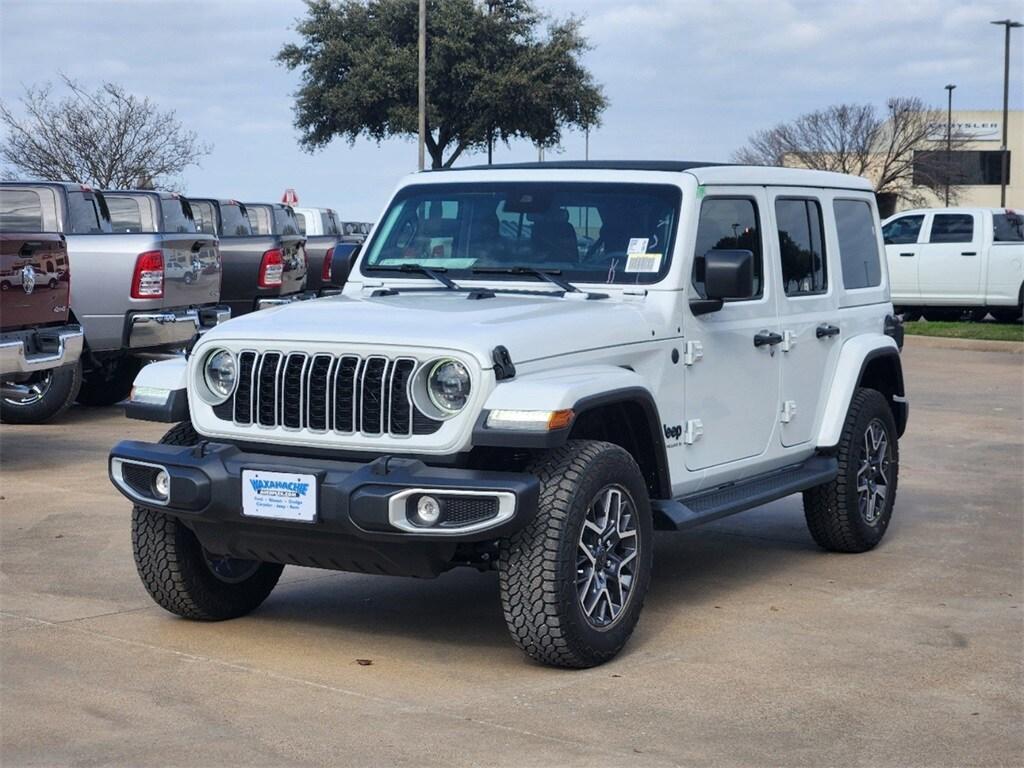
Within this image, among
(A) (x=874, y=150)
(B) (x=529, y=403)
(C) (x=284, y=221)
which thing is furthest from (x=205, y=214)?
(A) (x=874, y=150)

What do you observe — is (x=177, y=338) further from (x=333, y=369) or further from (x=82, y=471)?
(x=333, y=369)

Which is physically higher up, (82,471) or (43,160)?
(43,160)

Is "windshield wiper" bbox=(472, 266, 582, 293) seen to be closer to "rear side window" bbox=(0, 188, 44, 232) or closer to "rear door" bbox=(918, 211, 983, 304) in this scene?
"rear side window" bbox=(0, 188, 44, 232)

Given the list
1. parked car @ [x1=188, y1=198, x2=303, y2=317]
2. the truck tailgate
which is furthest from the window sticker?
parked car @ [x1=188, y1=198, x2=303, y2=317]

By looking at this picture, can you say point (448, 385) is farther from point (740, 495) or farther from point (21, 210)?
point (21, 210)

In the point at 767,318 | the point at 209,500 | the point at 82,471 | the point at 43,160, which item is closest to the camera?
the point at 209,500

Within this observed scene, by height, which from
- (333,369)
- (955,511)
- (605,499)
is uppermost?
(333,369)

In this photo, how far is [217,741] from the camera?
4.94m

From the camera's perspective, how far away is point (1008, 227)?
24.1 m

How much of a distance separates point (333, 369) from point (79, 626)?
1.65 metres

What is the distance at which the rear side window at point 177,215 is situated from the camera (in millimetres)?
16094

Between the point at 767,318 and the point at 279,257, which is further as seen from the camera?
the point at 279,257

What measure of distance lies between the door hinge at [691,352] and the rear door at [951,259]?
18300 millimetres

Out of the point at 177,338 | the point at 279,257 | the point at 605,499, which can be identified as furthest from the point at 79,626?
the point at 279,257
